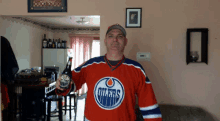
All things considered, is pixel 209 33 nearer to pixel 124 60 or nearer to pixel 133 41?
pixel 133 41

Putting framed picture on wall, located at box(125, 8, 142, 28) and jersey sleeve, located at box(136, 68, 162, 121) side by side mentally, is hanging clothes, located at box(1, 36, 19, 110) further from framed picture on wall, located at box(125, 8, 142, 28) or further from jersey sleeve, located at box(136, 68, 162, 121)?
jersey sleeve, located at box(136, 68, 162, 121)

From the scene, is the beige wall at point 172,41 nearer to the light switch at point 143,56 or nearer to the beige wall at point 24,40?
the light switch at point 143,56

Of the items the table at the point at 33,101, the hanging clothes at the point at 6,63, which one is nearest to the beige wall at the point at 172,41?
the hanging clothes at the point at 6,63

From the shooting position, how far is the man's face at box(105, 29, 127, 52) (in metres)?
1.32

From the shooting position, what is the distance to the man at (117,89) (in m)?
1.26

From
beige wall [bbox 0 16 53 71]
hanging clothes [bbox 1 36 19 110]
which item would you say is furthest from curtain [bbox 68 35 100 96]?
hanging clothes [bbox 1 36 19 110]

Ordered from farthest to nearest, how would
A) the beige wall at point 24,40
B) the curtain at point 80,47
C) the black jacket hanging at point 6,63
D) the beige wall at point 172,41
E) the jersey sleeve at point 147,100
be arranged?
the curtain at point 80,47 → the beige wall at point 24,40 → the black jacket hanging at point 6,63 → the beige wall at point 172,41 → the jersey sleeve at point 147,100

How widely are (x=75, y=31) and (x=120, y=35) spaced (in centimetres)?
443

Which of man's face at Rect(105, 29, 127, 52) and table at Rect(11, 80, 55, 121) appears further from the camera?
table at Rect(11, 80, 55, 121)

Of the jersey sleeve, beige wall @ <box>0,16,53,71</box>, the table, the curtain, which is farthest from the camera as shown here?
the curtain

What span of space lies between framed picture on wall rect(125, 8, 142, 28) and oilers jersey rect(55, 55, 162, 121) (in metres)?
0.74

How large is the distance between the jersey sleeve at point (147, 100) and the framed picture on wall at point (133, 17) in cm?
82

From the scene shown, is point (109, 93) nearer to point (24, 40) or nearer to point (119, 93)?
point (119, 93)

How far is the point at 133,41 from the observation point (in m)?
1.97
